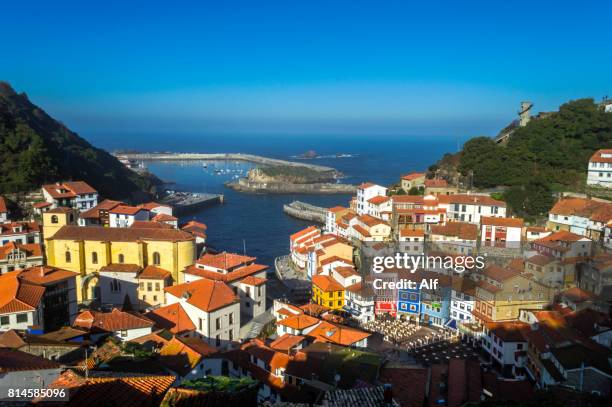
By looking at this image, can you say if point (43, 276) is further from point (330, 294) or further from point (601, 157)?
point (601, 157)

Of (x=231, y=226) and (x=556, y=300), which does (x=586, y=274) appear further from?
(x=231, y=226)

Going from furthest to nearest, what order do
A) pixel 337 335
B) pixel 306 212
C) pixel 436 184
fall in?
pixel 306 212, pixel 436 184, pixel 337 335

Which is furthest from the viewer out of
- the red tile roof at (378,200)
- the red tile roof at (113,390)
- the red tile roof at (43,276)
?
the red tile roof at (378,200)

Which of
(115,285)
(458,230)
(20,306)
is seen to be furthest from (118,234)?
(458,230)

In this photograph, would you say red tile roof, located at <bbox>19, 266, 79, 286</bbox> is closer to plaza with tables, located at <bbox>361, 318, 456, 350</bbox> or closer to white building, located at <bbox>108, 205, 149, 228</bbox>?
plaza with tables, located at <bbox>361, 318, 456, 350</bbox>

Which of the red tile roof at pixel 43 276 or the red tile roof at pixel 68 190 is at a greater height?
the red tile roof at pixel 68 190

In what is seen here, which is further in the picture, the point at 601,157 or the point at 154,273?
the point at 601,157

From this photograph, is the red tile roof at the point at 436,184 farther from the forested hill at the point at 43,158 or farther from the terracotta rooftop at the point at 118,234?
the forested hill at the point at 43,158

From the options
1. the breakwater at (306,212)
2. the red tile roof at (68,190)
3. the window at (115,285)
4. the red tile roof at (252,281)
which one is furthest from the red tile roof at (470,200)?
the red tile roof at (68,190)
